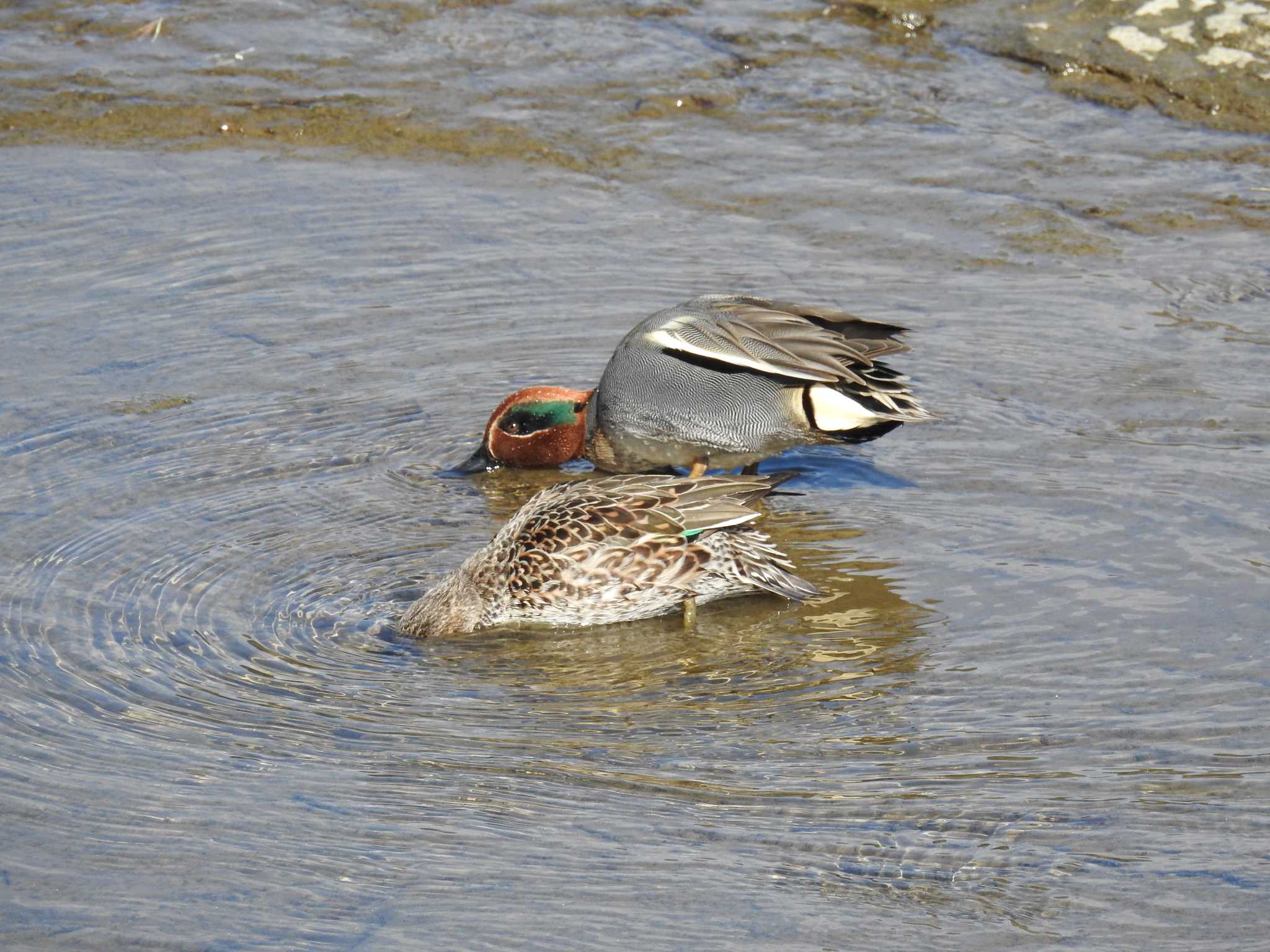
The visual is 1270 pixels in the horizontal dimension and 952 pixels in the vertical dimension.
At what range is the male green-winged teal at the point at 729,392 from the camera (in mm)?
6750

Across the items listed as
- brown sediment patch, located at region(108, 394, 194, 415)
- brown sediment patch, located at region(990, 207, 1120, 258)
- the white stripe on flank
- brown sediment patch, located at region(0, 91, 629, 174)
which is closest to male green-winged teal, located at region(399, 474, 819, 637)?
the white stripe on flank

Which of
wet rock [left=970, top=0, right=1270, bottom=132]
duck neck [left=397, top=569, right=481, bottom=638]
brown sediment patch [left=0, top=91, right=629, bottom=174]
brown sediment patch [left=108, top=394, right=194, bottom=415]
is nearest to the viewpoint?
duck neck [left=397, top=569, right=481, bottom=638]

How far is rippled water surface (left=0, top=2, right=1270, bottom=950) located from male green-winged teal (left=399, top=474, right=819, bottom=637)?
0.11 m

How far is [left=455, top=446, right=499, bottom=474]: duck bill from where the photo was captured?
23.7 feet

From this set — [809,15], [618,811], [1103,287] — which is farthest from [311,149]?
[618,811]

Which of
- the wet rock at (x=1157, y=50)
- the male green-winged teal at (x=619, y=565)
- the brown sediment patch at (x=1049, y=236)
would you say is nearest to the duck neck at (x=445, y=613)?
the male green-winged teal at (x=619, y=565)

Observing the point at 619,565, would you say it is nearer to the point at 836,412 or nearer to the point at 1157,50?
the point at 836,412

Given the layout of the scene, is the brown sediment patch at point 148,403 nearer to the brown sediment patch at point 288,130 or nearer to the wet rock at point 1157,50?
the brown sediment patch at point 288,130

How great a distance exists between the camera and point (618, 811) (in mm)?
4305

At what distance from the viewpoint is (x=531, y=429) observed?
285 inches

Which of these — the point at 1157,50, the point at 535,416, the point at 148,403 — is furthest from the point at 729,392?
the point at 1157,50

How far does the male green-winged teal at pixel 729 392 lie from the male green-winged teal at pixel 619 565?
927 millimetres

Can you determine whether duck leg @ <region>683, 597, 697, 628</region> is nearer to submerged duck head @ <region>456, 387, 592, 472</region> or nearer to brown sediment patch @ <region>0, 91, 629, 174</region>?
submerged duck head @ <region>456, 387, 592, 472</region>

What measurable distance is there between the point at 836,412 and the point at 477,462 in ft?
5.01
